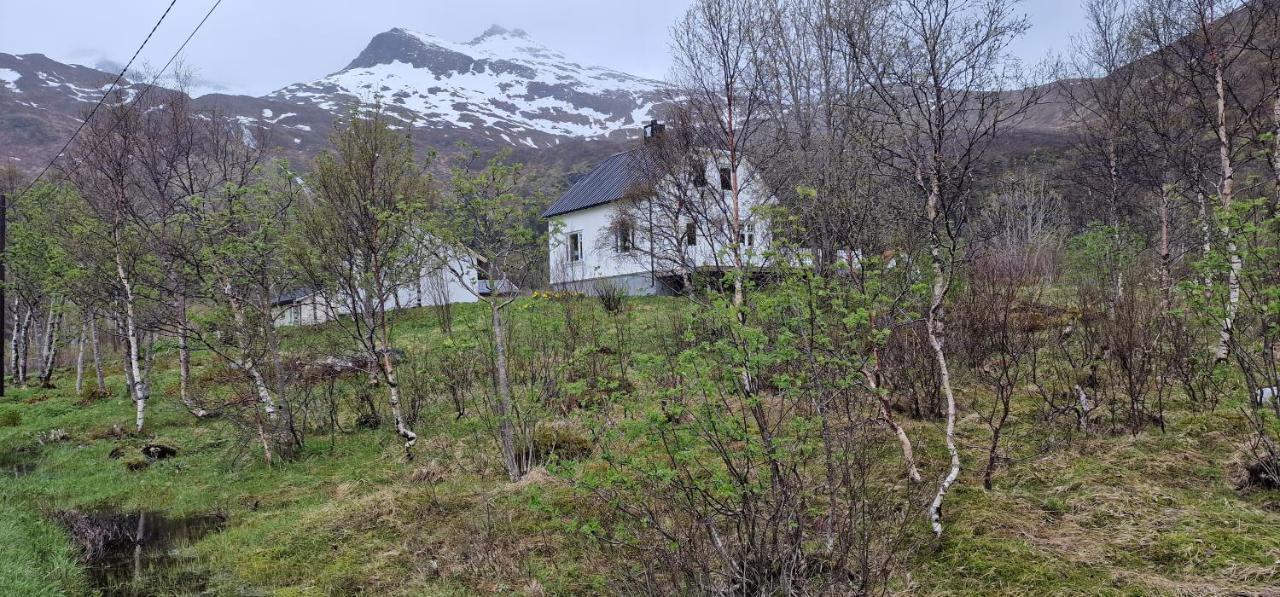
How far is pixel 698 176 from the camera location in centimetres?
1299

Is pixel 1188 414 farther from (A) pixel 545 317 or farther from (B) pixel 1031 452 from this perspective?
(A) pixel 545 317

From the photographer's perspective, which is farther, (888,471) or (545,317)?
(545,317)

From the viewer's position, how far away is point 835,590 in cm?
376

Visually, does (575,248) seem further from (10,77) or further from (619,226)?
(10,77)

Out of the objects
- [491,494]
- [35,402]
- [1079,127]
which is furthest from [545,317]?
[35,402]

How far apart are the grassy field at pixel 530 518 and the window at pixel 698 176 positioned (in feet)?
14.9

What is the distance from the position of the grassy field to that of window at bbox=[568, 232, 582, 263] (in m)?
18.1

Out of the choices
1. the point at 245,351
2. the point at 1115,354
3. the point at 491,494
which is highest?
the point at 245,351

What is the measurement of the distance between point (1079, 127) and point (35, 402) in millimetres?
26804

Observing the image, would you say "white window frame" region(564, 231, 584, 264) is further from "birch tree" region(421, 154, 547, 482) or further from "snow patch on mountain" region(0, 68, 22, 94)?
"snow patch on mountain" region(0, 68, 22, 94)

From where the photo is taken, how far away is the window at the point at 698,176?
41.4 ft

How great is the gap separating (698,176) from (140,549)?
1009cm

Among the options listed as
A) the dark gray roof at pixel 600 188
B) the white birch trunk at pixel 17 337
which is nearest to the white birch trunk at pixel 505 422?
the dark gray roof at pixel 600 188

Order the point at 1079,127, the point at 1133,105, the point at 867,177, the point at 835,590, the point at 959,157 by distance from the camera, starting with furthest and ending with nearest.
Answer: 1. the point at 1079,127
2. the point at 1133,105
3. the point at 867,177
4. the point at 959,157
5. the point at 835,590
